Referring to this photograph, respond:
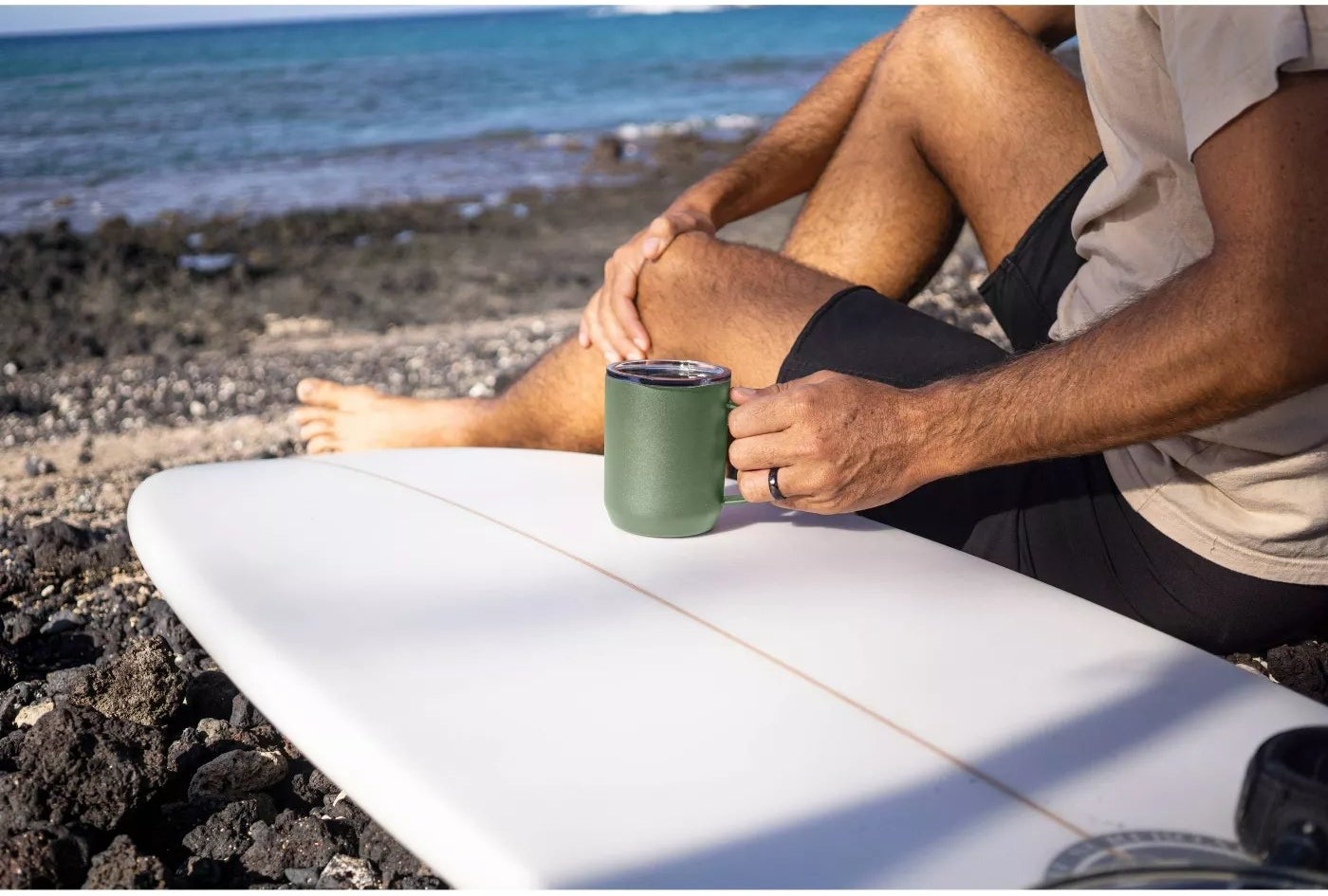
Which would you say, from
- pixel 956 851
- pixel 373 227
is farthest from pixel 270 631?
pixel 373 227

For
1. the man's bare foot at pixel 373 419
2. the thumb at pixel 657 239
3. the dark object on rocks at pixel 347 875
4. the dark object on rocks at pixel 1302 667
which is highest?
the thumb at pixel 657 239

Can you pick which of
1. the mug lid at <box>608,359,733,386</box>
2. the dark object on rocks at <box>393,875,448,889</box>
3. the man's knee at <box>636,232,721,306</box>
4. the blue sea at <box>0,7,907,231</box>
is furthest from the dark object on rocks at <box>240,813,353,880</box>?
the blue sea at <box>0,7,907,231</box>

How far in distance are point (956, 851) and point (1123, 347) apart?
712mm

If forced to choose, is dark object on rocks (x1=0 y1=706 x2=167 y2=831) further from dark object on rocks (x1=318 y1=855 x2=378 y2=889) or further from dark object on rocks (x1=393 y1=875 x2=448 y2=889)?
dark object on rocks (x1=393 y1=875 x2=448 y2=889)

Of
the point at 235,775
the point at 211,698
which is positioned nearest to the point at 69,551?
the point at 211,698

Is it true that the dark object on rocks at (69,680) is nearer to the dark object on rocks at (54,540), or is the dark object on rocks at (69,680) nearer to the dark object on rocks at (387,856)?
the dark object on rocks at (54,540)

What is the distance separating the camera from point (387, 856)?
1697 millimetres

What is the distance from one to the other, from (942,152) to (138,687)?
74.1 inches

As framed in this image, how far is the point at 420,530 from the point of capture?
6.33 feet

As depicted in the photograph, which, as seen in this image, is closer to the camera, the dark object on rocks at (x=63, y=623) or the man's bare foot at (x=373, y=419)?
the dark object on rocks at (x=63, y=623)

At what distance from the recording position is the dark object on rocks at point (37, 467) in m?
3.58

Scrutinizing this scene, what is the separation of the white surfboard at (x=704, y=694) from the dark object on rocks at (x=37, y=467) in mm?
1831

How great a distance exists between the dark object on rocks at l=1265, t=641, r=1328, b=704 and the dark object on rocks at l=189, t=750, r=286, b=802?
1.74m

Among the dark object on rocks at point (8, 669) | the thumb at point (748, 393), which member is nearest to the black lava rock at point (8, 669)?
the dark object on rocks at point (8, 669)
